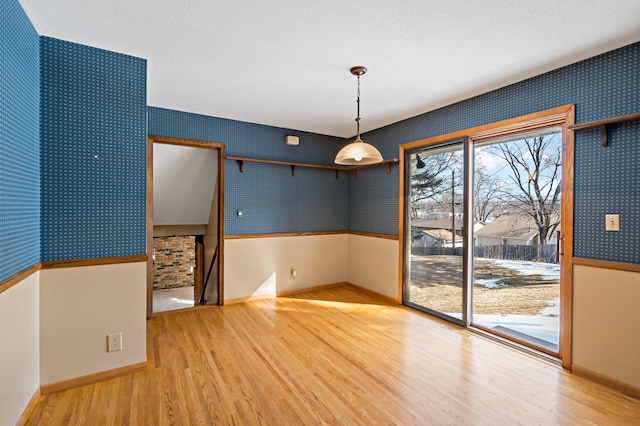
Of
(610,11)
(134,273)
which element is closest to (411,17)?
(610,11)

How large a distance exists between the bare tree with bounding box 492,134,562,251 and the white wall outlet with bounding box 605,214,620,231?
402mm

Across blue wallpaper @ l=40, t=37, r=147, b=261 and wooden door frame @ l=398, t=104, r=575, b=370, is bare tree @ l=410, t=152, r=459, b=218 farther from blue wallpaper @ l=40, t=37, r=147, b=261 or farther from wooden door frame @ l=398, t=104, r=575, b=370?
blue wallpaper @ l=40, t=37, r=147, b=261

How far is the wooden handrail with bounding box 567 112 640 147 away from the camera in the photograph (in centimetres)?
218

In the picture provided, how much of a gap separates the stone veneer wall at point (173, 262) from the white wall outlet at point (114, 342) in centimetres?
587

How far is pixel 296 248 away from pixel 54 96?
10.9 ft

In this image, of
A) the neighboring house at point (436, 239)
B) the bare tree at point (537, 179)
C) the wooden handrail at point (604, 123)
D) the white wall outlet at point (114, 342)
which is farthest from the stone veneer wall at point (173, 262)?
the wooden handrail at point (604, 123)

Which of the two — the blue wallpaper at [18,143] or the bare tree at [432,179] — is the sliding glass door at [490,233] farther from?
the blue wallpaper at [18,143]

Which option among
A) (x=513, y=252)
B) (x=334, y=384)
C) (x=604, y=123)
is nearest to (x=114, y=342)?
(x=334, y=384)

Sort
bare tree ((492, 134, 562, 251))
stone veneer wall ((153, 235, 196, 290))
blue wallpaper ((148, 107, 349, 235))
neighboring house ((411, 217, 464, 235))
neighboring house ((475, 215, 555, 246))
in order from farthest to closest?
stone veneer wall ((153, 235, 196, 290)) < blue wallpaper ((148, 107, 349, 235)) < neighboring house ((411, 217, 464, 235)) < neighboring house ((475, 215, 555, 246)) < bare tree ((492, 134, 562, 251))

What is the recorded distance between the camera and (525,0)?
5.92ft

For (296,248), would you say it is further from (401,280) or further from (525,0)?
(525,0)

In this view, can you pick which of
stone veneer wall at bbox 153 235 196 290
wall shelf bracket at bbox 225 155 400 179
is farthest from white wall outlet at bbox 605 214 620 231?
stone veneer wall at bbox 153 235 196 290

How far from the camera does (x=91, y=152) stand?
238cm

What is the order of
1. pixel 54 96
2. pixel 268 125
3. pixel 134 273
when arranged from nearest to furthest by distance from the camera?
pixel 54 96 → pixel 134 273 → pixel 268 125
